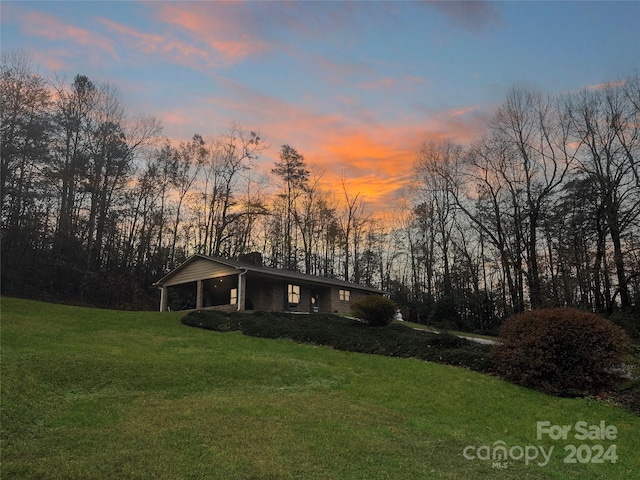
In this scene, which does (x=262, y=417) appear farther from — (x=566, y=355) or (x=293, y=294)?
(x=293, y=294)

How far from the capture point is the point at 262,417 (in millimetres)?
7660

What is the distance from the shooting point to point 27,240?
2930cm

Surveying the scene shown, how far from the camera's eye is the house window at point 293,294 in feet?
90.7

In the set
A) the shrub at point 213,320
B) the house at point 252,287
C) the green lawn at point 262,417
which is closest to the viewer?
the green lawn at point 262,417

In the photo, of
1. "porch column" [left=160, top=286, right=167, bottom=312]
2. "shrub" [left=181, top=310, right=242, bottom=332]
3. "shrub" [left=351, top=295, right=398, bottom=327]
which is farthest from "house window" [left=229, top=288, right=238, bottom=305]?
"shrub" [left=351, top=295, right=398, bottom=327]

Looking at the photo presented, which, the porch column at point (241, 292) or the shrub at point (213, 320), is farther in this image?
the porch column at point (241, 292)

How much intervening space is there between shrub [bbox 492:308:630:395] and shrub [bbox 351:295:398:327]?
8.34 metres

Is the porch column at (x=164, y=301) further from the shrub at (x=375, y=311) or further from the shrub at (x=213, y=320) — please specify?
the shrub at (x=375, y=311)

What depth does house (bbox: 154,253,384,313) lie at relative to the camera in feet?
82.4

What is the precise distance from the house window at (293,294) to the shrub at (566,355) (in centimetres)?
1680

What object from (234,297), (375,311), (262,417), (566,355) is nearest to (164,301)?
(234,297)

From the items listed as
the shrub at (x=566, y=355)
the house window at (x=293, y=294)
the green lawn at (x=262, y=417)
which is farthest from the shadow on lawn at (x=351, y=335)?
the house window at (x=293, y=294)

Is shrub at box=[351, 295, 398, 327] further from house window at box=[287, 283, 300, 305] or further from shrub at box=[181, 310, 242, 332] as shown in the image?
house window at box=[287, 283, 300, 305]

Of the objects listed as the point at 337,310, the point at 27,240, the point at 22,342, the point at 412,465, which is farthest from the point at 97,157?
the point at 412,465
